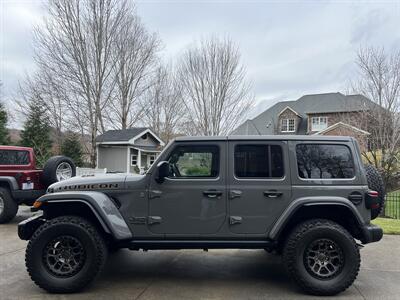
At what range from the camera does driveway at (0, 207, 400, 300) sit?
410 centimetres

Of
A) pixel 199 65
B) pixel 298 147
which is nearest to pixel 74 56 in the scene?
pixel 199 65

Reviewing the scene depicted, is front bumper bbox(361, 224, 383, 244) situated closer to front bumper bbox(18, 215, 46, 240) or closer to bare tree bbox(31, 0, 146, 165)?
front bumper bbox(18, 215, 46, 240)

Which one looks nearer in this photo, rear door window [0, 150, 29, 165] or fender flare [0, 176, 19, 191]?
fender flare [0, 176, 19, 191]

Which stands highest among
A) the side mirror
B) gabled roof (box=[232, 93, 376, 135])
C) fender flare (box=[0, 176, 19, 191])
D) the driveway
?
gabled roof (box=[232, 93, 376, 135])

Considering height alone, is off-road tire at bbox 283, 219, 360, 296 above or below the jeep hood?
below

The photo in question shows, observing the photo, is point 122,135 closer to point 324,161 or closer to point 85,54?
point 85,54

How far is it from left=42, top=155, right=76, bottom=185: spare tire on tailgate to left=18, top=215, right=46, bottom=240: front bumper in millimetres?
4286

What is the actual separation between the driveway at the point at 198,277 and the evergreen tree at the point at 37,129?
59.7 feet

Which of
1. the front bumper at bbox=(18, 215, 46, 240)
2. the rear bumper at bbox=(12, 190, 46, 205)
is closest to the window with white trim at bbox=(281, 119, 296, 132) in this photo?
the rear bumper at bbox=(12, 190, 46, 205)

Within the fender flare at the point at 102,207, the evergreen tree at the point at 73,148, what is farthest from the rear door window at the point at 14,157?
the evergreen tree at the point at 73,148

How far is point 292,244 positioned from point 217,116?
18832 millimetres

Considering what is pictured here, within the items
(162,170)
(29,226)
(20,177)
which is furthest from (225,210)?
(20,177)

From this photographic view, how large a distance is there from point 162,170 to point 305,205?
1.81m

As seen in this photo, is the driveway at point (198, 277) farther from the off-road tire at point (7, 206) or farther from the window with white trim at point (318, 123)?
the window with white trim at point (318, 123)
